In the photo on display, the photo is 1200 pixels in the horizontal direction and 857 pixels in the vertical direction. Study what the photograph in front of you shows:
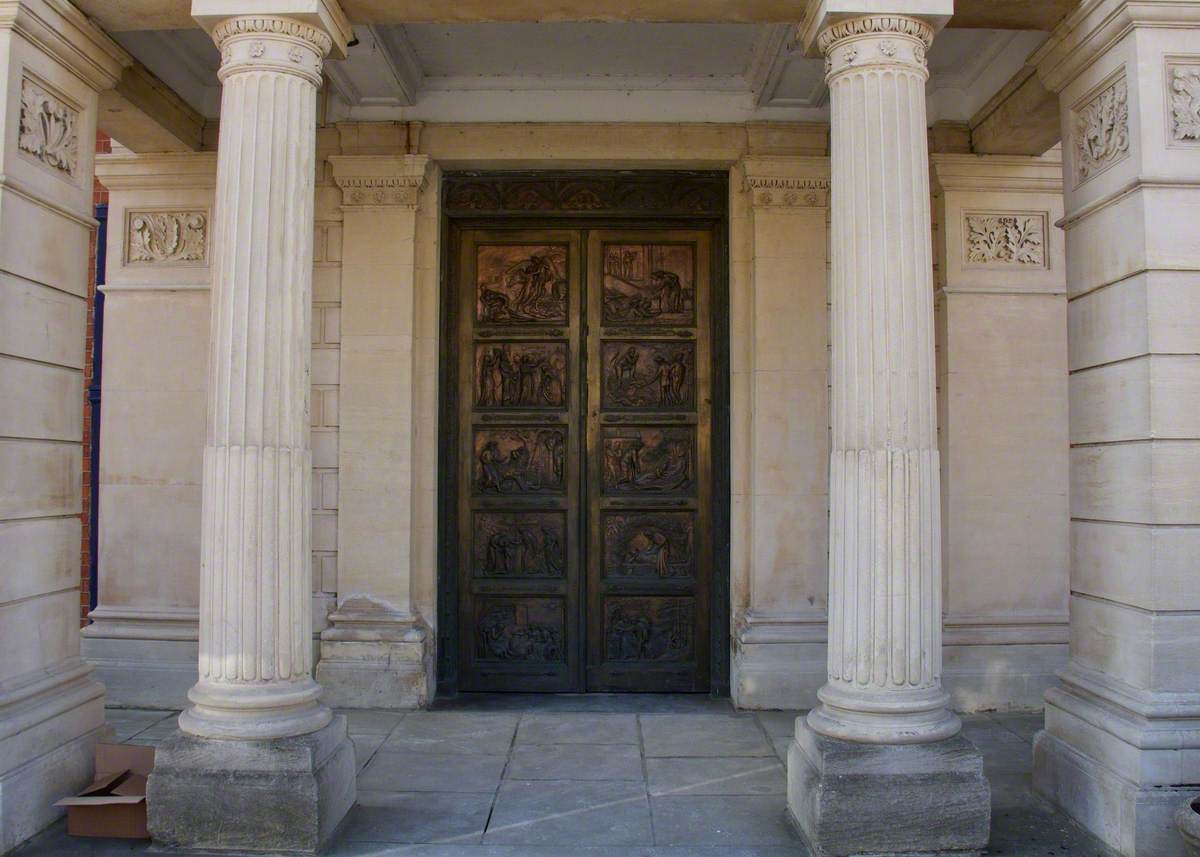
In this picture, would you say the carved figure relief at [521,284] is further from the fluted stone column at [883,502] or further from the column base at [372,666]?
the fluted stone column at [883,502]

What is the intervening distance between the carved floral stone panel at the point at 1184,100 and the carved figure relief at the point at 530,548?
4722mm

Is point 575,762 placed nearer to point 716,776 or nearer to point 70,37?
point 716,776

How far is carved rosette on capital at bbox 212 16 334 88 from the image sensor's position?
4.66m

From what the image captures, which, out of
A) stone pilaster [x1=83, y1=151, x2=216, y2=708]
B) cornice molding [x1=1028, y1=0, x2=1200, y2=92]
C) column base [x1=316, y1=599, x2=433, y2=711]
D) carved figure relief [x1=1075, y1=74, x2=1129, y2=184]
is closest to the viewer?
cornice molding [x1=1028, y1=0, x2=1200, y2=92]

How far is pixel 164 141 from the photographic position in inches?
273

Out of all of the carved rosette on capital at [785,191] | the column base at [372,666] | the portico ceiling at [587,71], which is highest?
the portico ceiling at [587,71]

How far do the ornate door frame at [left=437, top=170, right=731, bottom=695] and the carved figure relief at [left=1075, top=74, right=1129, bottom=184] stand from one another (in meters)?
2.77

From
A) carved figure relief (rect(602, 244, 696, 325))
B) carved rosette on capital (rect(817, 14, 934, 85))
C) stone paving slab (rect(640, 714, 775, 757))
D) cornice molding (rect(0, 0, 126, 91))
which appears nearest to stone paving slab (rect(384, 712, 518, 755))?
stone paving slab (rect(640, 714, 775, 757))

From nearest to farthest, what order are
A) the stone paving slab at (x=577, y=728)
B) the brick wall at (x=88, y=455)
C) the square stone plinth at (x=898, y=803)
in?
the square stone plinth at (x=898, y=803), the stone paving slab at (x=577, y=728), the brick wall at (x=88, y=455)

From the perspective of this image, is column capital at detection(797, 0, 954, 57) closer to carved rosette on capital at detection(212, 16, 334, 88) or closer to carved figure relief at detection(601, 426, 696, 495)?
carved rosette on capital at detection(212, 16, 334, 88)

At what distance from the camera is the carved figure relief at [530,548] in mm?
7441

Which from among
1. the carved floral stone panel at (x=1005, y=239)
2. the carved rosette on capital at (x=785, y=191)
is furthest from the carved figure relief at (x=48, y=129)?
the carved floral stone panel at (x=1005, y=239)

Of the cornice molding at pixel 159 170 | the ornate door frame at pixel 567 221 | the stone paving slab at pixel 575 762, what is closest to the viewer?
the stone paving slab at pixel 575 762

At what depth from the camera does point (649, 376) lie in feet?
24.6
